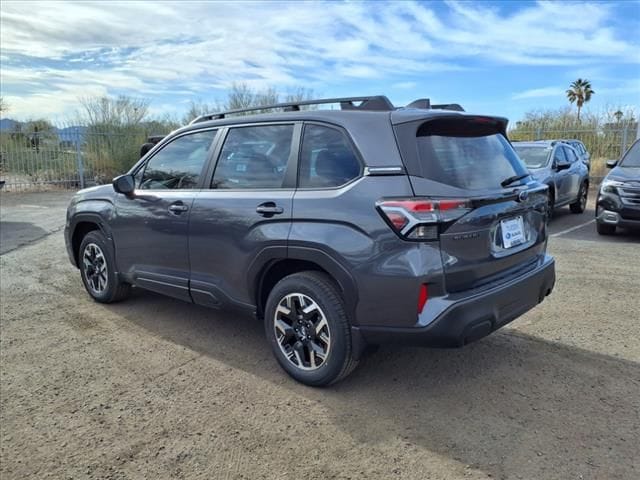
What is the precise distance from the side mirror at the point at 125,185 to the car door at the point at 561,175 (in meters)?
8.25

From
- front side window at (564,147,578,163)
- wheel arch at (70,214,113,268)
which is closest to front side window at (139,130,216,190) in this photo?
wheel arch at (70,214,113,268)

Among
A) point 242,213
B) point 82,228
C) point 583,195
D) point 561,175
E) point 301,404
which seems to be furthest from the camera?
point 583,195

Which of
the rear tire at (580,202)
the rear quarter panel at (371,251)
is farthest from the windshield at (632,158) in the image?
the rear quarter panel at (371,251)

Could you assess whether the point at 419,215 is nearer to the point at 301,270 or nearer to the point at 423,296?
the point at 423,296

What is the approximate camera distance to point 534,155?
10.7m

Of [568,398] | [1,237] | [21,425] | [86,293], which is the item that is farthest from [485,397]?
[1,237]

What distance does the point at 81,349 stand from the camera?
14.1ft

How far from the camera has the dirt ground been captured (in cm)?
275

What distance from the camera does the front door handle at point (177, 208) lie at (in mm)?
4250

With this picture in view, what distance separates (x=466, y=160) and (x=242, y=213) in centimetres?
158

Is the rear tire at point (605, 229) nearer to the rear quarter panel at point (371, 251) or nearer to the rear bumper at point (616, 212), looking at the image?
the rear bumper at point (616, 212)

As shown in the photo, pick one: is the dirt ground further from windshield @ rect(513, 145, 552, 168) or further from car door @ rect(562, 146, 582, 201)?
car door @ rect(562, 146, 582, 201)

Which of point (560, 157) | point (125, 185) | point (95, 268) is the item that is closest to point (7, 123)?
point (95, 268)

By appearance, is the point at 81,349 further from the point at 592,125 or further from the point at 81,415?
the point at 592,125
